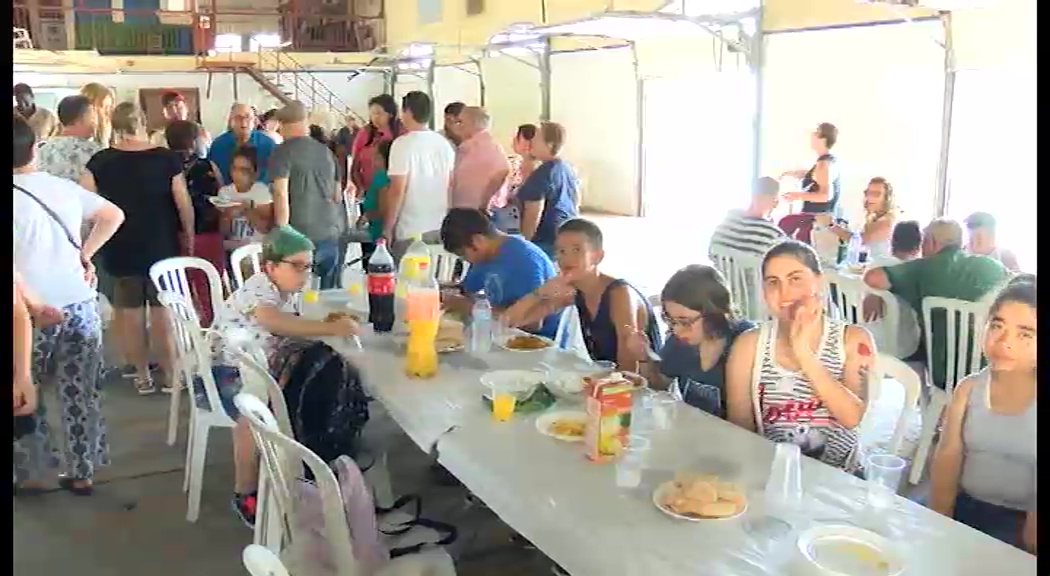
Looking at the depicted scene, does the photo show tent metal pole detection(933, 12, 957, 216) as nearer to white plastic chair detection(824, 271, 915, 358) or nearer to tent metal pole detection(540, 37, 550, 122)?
white plastic chair detection(824, 271, 915, 358)

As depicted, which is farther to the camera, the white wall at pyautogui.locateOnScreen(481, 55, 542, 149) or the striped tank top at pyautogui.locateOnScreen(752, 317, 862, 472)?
the white wall at pyautogui.locateOnScreen(481, 55, 542, 149)

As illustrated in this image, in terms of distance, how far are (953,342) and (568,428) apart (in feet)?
5.29

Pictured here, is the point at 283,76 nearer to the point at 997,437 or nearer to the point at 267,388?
the point at 267,388

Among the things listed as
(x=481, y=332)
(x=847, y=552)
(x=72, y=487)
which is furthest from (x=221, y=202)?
(x=847, y=552)

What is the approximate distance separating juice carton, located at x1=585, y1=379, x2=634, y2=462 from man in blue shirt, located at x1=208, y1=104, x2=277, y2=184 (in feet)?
11.2

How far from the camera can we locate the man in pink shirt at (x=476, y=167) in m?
4.40

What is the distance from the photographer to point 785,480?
163cm

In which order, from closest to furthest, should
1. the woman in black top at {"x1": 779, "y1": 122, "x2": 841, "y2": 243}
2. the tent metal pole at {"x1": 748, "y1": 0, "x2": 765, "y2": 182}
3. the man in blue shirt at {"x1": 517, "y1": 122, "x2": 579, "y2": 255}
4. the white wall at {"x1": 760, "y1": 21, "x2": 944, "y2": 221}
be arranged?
the man in blue shirt at {"x1": 517, "y1": 122, "x2": 579, "y2": 255}
the woman in black top at {"x1": 779, "y1": 122, "x2": 841, "y2": 243}
the white wall at {"x1": 760, "y1": 21, "x2": 944, "y2": 221}
the tent metal pole at {"x1": 748, "y1": 0, "x2": 765, "y2": 182}

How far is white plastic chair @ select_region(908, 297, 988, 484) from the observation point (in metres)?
2.89

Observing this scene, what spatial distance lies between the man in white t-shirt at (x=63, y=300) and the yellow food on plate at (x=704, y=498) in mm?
1178

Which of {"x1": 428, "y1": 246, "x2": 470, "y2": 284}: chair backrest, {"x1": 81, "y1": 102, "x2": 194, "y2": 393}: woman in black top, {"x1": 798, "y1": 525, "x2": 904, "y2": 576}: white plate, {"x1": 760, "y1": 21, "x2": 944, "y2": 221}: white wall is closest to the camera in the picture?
{"x1": 798, "y1": 525, "x2": 904, "y2": 576}: white plate

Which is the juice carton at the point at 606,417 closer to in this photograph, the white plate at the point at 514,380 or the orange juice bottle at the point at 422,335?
the white plate at the point at 514,380

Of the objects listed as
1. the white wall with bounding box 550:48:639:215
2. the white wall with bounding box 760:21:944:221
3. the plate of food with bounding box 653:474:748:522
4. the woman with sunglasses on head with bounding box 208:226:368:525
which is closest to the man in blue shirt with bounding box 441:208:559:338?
the woman with sunglasses on head with bounding box 208:226:368:525

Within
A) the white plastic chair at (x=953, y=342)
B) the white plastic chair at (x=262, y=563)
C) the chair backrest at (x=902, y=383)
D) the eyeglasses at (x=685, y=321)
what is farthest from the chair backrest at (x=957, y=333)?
the white plastic chair at (x=262, y=563)
